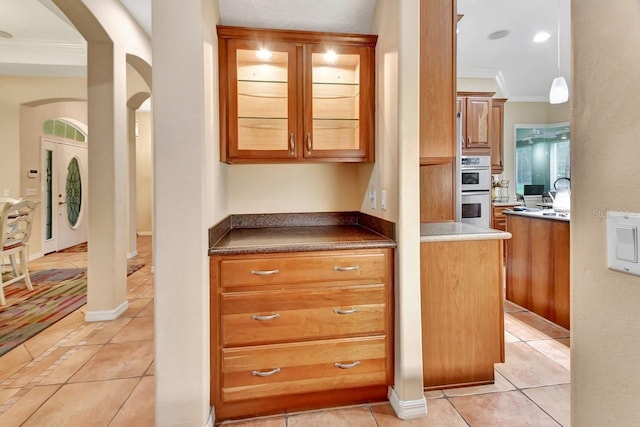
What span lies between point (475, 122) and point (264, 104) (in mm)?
3711

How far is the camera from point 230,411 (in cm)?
184

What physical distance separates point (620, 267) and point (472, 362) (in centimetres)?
174

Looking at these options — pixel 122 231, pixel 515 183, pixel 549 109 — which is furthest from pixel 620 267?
pixel 549 109

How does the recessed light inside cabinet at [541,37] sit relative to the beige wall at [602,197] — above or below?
above

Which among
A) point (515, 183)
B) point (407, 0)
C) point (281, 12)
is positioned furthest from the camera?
point (515, 183)

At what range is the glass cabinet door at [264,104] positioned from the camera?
6.86 feet

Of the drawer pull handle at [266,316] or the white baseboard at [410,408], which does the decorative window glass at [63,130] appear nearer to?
the drawer pull handle at [266,316]

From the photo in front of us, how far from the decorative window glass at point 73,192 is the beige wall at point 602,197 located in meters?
8.50

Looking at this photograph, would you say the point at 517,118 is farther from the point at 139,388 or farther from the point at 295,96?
the point at 139,388

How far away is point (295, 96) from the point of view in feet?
7.00

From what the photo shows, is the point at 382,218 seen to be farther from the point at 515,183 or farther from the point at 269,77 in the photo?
the point at 515,183

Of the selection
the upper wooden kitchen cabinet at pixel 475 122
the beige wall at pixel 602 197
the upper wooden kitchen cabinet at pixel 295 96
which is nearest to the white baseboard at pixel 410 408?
the beige wall at pixel 602 197

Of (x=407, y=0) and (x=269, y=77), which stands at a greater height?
(x=407, y=0)

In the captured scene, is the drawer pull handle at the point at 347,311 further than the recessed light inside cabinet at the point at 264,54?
No
